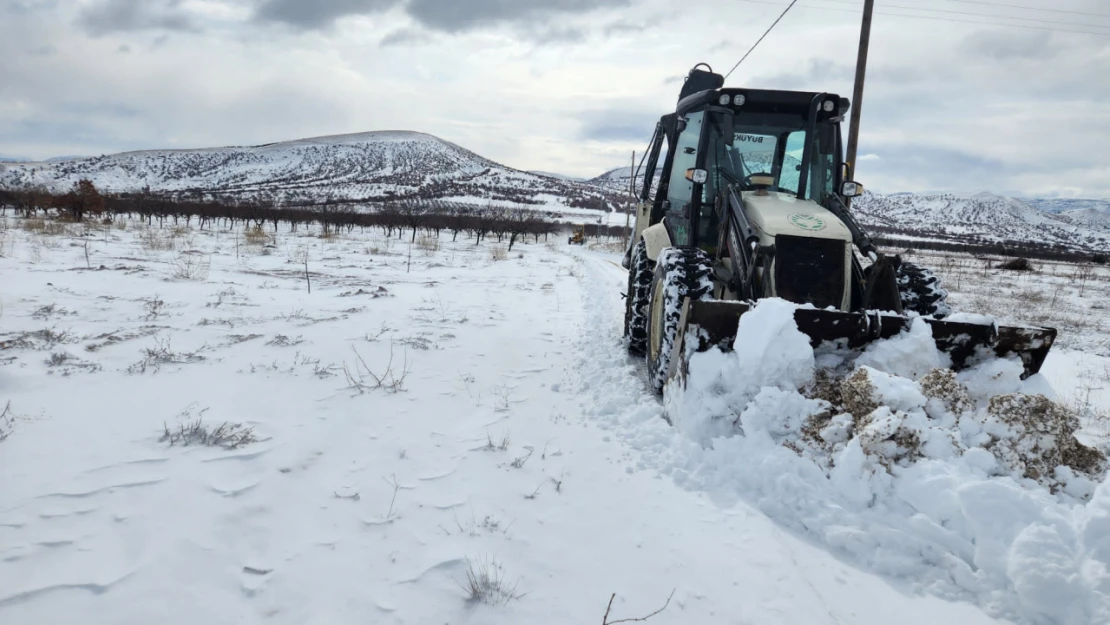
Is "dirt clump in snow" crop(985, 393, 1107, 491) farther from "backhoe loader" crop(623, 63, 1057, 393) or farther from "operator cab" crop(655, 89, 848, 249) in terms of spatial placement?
"operator cab" crop(655, 89, 848, 249)

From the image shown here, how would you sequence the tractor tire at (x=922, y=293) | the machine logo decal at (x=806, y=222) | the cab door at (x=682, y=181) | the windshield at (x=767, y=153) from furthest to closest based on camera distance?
1. the cab door at (x=682, y=181)
2. the windshield at (x=767, y=153)
3. the tractor tire at (x=922, y=293)
4. the machine logo decal at (x=806, y=222)

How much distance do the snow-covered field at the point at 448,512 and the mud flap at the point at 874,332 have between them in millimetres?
754

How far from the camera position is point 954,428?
286 cm

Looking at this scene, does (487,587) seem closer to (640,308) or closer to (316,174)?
(640,308)

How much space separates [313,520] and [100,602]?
796 millimetres

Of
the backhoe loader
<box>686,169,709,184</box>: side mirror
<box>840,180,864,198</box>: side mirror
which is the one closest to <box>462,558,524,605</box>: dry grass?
the backhoe loader

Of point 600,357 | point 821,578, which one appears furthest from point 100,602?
point 600,357

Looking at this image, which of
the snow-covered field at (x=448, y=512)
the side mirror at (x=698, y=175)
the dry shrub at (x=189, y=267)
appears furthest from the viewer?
the dry shrub at (x=189, y=267)

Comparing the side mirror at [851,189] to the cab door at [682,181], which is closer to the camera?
the side mirror at [851,189]

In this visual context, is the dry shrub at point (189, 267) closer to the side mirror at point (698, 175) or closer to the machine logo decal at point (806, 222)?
the side mirror at point (698, 175)

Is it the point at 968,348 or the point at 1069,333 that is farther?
the point at 1069,333

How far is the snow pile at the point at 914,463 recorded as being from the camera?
7.20 feet

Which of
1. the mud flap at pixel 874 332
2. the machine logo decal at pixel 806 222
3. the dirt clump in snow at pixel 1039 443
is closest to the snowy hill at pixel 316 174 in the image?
the machine logo decal at pixel 806 222

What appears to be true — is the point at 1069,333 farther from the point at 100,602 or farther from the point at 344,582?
the point at 100,602
